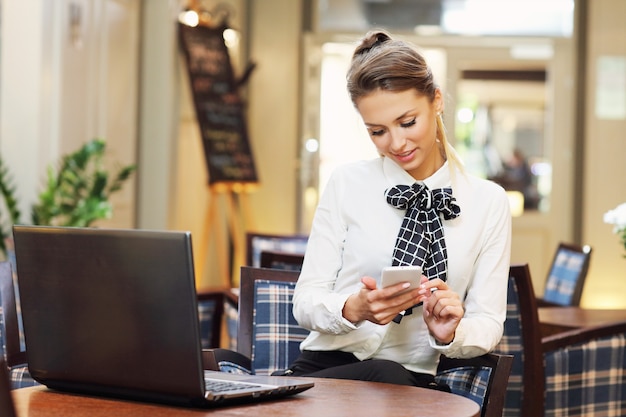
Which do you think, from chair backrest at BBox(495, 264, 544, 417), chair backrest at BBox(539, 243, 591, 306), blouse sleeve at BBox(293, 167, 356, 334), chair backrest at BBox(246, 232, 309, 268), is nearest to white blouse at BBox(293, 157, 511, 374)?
blouse sleeve at BBox(293, 167, 356, 334)

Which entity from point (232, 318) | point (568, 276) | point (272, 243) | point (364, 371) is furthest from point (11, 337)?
point (568, 276)

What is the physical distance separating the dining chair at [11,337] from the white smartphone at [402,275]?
0.88 meters

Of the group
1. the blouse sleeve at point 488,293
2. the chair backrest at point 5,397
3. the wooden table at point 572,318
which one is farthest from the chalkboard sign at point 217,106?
the chair backrest at point 5,397

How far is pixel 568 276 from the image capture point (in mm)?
4504

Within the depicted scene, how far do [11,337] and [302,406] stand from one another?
983 mm

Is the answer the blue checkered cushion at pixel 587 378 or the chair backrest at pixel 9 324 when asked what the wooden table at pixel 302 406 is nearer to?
the chair backrest at pixel 9 324

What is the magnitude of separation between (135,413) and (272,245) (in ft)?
10.4

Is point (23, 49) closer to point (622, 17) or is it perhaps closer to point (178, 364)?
point (178, 364)

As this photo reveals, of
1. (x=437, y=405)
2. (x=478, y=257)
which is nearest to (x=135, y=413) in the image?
(x=437, y=405)

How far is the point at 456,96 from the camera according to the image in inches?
357

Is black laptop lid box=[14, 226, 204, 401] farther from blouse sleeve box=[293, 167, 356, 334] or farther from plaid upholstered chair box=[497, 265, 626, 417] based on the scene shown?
plaid upholstered chair box=[497, 265, 626, 417]

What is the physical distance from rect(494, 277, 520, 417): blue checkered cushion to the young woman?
60cm

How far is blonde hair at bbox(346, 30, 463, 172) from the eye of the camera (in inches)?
87.0

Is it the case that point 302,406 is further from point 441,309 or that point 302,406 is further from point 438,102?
point 438,102
